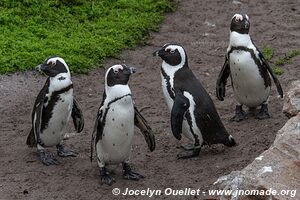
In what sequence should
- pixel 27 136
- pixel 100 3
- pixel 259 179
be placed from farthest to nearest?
pixel 100 3 < pixel 27 136 < pixel 259 179

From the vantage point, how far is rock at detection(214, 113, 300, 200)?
3668 mm

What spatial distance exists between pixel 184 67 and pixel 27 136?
1.45 meters

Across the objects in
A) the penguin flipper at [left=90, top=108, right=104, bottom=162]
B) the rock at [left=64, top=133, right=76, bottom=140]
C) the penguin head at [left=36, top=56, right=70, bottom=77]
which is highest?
the penguin head at [left=36, top=56, right=70, bottom=77]

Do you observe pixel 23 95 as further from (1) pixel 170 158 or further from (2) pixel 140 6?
(2) pixel 140 6

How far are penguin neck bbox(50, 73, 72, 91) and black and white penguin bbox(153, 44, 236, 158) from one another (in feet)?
2.49

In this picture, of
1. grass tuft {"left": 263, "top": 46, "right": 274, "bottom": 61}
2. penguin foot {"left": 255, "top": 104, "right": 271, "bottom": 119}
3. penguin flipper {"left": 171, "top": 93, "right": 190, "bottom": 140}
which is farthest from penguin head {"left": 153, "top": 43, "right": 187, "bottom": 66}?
grass tuft {"left": 263, "top": 46, "right": 274, "bottom": 61}

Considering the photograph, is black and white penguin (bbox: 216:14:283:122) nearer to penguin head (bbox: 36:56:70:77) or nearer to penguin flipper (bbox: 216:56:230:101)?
penguin flipper (bbox: 216:56:230:101)

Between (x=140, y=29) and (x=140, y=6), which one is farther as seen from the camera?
(x=140, y=6)

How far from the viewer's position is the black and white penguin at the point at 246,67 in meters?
6.09

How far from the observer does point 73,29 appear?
8.63 m

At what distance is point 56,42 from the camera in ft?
26.6

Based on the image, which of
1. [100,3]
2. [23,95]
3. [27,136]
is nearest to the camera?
[27,136]

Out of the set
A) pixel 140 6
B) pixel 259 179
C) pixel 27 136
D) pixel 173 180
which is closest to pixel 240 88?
pixel 173 180

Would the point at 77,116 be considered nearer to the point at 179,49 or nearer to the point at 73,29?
the point at 179,49
